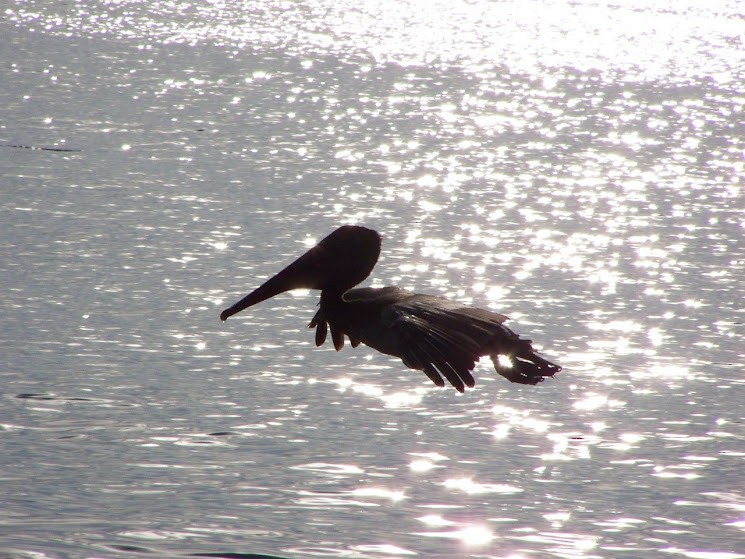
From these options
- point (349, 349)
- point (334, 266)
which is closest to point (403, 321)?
point (334, 266)

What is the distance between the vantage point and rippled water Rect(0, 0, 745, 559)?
27.8 ft

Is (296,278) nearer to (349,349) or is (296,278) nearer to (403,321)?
(403,321)

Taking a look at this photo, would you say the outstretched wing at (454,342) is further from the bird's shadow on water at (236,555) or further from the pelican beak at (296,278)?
the bird's shadow on water at (236,555)

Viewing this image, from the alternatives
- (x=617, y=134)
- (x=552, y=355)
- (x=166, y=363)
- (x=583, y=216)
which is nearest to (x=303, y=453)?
(x=166, y=363)

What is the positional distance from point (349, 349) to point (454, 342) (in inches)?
249

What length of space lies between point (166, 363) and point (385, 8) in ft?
223

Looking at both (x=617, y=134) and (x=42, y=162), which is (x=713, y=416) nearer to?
(x=42, y=162)

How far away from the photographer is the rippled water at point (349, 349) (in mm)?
8477

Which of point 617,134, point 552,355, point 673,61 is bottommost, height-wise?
point 552,355

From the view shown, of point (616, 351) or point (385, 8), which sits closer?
point (616, 351)

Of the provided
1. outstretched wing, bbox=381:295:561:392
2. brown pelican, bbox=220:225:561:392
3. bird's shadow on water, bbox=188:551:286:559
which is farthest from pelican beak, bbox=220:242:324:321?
bird's shadow on water, bbox=188:551:286:559

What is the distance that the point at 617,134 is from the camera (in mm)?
30438

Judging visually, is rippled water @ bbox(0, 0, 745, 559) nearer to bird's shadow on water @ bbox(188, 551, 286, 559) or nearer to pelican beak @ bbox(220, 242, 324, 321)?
bird's shadow on water @ bbox(188, 551, 286, 559)

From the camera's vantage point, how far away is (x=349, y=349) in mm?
12398
